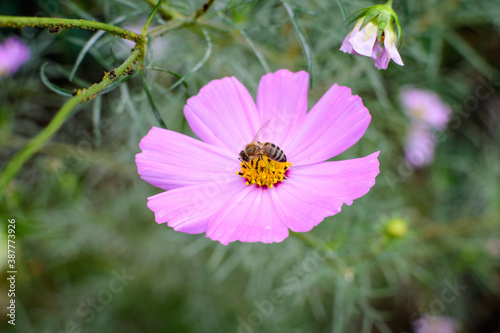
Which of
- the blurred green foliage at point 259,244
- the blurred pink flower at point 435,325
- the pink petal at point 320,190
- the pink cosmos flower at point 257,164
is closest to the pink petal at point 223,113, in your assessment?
the pink cosmos flower at point 257,164

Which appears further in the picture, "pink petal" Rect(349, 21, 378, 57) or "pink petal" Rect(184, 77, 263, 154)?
"pink petal" Rect(184, 77, 263, 154)

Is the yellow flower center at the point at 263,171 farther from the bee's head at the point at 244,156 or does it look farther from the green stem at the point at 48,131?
the green stem at the point at 48,131

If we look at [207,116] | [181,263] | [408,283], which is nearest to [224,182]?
[207,116]

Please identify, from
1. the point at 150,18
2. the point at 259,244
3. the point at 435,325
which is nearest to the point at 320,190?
the point at 150,18

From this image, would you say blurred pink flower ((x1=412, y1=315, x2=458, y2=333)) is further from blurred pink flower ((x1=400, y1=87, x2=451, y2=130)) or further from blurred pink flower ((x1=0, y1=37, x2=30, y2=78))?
blurred pink flower ((x1=0, y1=37, x2=30, y2=78))

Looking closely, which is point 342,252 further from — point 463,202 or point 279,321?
point 463,202

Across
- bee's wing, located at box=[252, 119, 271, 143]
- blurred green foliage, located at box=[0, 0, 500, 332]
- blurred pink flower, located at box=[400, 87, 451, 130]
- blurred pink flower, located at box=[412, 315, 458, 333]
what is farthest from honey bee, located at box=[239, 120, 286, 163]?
blurred pink flower, located at box=[412, 315, 458, 333]
